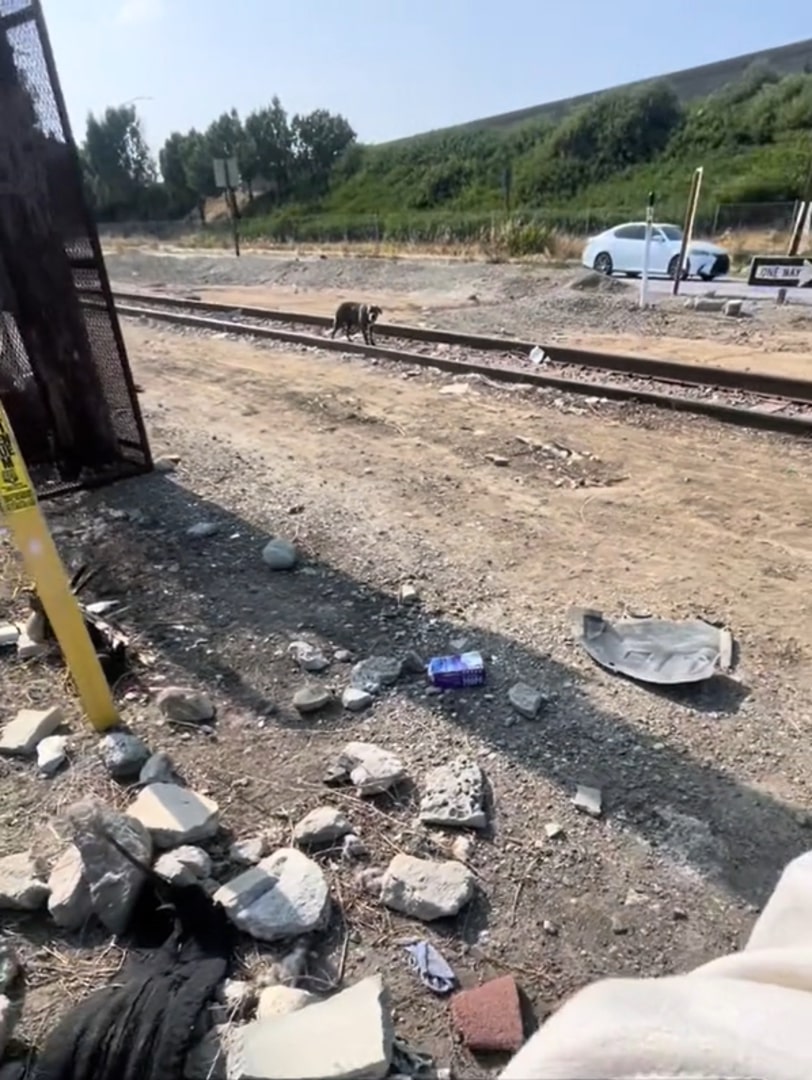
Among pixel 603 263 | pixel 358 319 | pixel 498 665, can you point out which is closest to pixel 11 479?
pixel 498 665

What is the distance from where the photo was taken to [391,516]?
4.67 meters

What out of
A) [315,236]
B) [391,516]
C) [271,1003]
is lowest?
[315,236]

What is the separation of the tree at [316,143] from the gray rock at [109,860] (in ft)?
210

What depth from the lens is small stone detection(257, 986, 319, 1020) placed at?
5.77 ft

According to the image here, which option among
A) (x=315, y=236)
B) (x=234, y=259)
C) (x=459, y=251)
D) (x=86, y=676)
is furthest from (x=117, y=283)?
(x=86, y=676)

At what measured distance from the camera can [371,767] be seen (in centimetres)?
252

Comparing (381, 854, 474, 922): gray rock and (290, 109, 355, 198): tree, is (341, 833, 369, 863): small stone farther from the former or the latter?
(290, 109, 355, 198): tree

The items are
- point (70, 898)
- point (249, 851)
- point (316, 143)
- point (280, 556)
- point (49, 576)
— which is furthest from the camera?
point (316, 143)

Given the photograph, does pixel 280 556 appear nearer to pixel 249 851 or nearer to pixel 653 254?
pixel 249 851

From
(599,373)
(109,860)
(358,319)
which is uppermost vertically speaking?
(109,860)

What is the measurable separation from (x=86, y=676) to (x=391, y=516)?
2.31 m

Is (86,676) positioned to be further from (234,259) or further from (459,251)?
(234,259)

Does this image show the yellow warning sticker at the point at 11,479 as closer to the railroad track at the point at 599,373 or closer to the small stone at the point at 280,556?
the small stone at the point at 280,556

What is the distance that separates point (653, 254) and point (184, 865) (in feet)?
62.4
